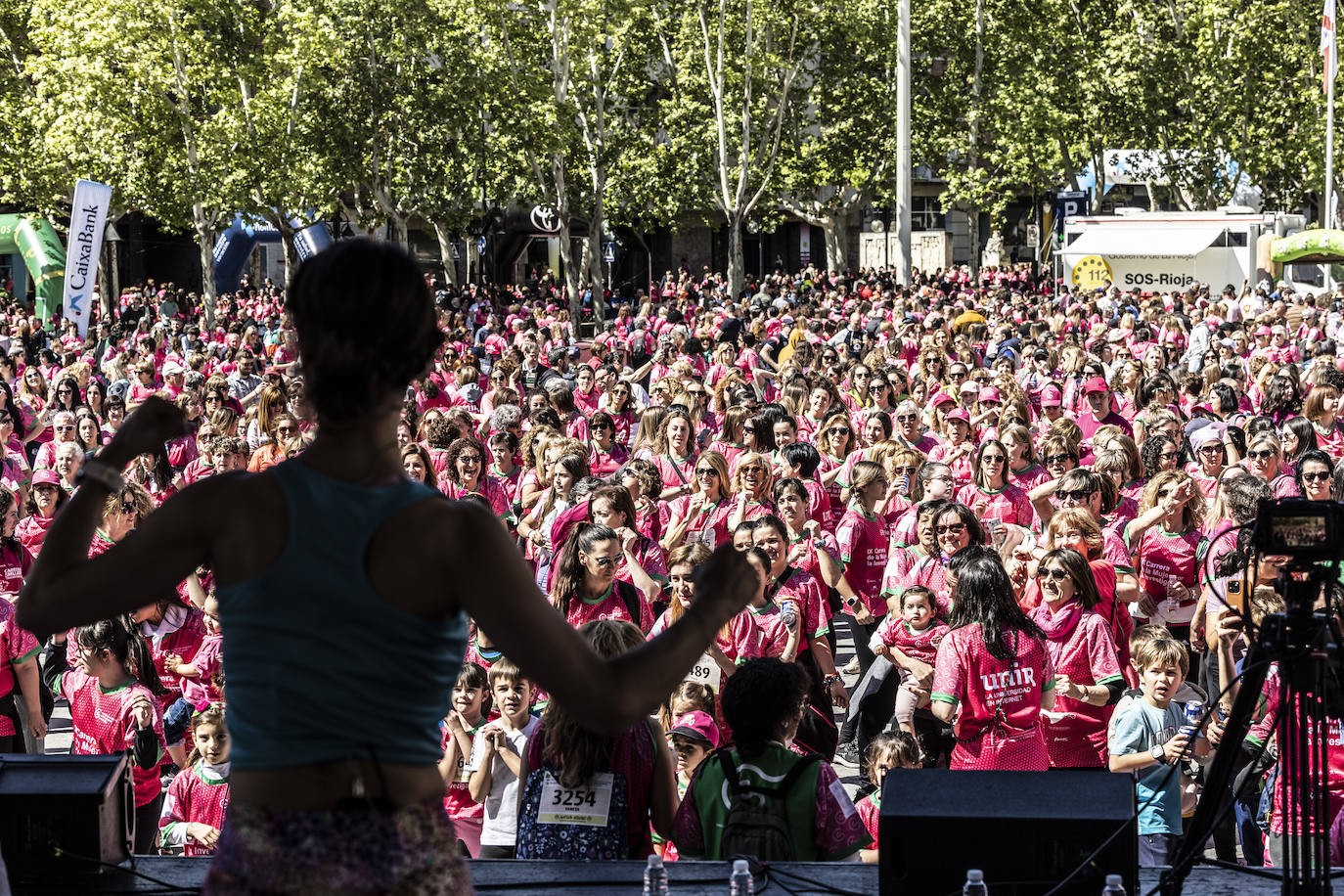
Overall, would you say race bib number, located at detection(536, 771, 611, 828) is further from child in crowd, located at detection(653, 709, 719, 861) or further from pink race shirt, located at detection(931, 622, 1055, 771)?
pink race shirt, located at detection(931, 622, 1055, 771)

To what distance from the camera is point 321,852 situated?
2229 mm

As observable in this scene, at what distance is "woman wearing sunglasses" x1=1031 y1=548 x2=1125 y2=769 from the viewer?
655 cm

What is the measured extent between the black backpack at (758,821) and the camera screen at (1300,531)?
1.69m

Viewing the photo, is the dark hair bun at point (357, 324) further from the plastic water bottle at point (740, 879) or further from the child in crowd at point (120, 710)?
the child in crowd at point (120, 710)

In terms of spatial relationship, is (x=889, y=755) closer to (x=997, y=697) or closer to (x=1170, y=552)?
(x=997, y=697)

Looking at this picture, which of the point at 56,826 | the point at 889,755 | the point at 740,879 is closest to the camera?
the point at 740,879

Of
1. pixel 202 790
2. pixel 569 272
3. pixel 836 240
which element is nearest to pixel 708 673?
pixel 202 790

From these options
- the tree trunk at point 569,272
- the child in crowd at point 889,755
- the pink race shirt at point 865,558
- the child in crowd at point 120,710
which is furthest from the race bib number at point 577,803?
the tree trunk at point 569,272

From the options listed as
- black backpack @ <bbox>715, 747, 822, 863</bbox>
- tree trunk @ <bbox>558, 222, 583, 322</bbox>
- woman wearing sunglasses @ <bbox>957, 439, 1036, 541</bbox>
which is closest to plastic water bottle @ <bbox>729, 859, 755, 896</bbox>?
black backpack @ <bbox>715, 747, 822, 863</bbox>

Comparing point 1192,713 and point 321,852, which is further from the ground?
point 321,852

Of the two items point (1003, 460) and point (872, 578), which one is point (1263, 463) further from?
point (872, 578)

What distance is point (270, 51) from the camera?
111 feet

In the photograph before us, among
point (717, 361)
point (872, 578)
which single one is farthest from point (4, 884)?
point (717, 361)

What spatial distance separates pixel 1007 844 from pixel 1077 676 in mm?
2877
